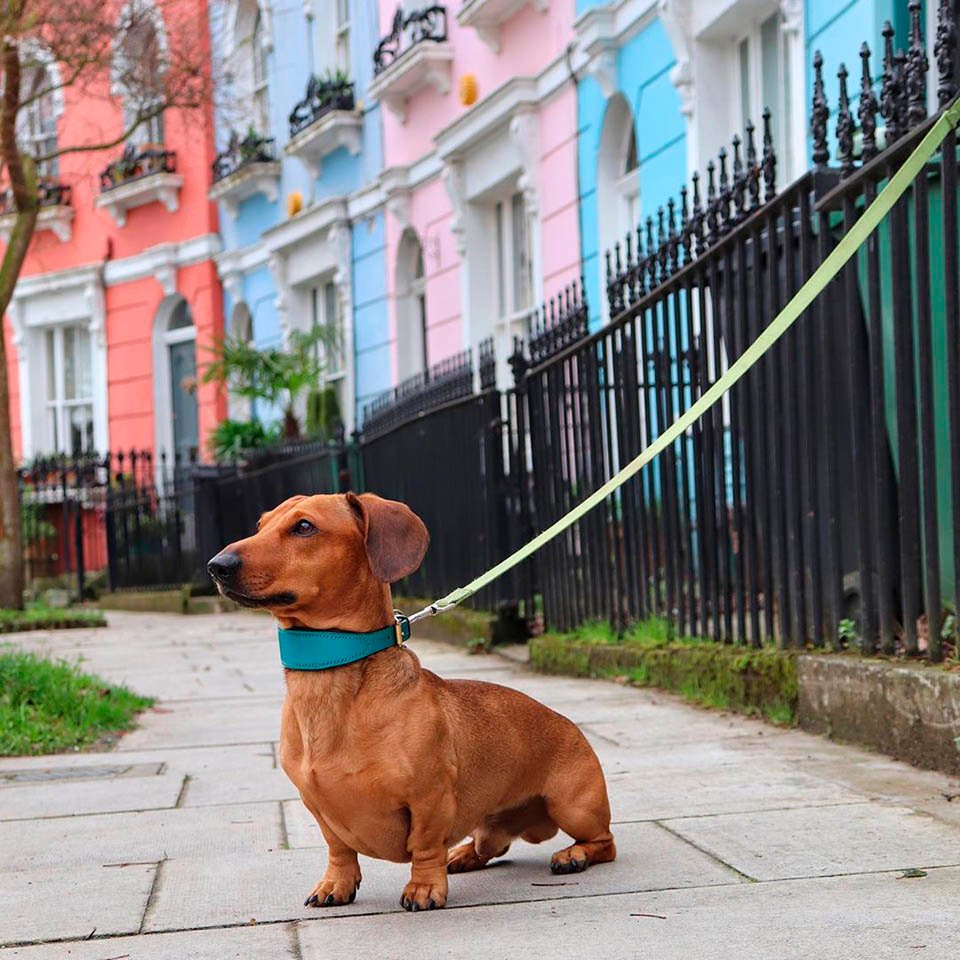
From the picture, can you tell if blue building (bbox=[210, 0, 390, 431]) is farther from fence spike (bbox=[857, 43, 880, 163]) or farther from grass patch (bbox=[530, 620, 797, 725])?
fence spike (bbox=[857, 43, 880, 163])

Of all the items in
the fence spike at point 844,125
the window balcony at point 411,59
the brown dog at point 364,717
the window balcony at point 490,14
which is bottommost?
the brown dog at point 364,717

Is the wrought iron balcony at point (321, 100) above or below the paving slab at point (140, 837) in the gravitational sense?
above

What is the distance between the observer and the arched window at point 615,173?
42.0 ft

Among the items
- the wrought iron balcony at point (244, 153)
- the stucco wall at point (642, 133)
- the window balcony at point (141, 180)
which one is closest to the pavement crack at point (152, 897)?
the stucco wall at point (642, 133)

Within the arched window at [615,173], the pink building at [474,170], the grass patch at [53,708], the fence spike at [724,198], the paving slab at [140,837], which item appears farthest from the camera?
the pink building at [474,170]

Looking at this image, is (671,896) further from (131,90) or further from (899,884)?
(131,90)

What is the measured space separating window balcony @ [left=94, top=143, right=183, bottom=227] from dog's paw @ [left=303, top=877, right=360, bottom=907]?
65.5ft

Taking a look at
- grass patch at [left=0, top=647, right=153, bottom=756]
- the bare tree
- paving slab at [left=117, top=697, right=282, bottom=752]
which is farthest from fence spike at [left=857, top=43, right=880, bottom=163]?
the bare tree

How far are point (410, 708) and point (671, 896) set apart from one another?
76 cm

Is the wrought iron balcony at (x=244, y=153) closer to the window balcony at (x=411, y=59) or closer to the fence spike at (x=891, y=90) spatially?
the window balcony at (x=411, y=59)

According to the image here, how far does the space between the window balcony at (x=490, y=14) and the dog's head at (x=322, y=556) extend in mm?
11076

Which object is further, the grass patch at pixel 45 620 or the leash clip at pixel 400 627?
the grass patch at pixel 45 620

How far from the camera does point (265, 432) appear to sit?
2000 cm

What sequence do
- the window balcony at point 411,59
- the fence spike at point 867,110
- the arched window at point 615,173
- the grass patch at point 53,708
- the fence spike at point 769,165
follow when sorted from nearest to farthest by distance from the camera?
the fence spike at point 867,110 < the fence spike at point 769,165 < the grass patch at point 53,708 < the arched window at point 615,173 < the window balcony at point 411,59
